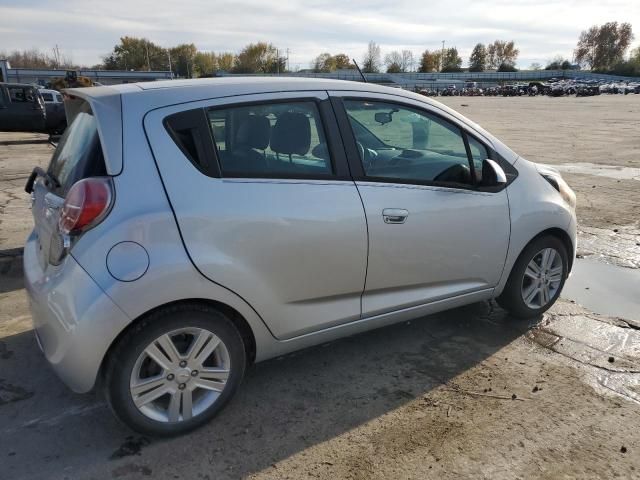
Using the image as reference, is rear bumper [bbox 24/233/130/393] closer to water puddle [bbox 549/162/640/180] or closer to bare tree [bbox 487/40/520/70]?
water puddle [bbox 549/162/640/180]

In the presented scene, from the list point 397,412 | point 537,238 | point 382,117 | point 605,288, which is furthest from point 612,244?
point 397,412

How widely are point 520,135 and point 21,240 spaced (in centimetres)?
1767

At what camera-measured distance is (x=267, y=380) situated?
335 centimetres

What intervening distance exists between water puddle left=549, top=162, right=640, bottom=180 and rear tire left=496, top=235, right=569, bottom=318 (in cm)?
697

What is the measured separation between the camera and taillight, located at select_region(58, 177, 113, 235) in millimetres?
2434

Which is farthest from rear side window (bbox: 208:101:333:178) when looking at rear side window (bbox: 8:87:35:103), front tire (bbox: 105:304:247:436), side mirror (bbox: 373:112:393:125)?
rear side window (bbox: 8:87:35:103)

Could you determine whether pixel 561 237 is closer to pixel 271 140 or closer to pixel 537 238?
pixel 537 238

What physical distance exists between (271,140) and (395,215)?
87cm

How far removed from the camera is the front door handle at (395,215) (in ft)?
10.3

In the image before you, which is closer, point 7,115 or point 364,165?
point 364,165

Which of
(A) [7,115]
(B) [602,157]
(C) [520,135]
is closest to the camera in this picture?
(B) [602,157]

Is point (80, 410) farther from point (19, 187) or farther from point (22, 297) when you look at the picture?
point (19, 187)

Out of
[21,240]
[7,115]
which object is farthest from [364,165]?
[7,115]

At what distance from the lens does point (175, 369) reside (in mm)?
2682
